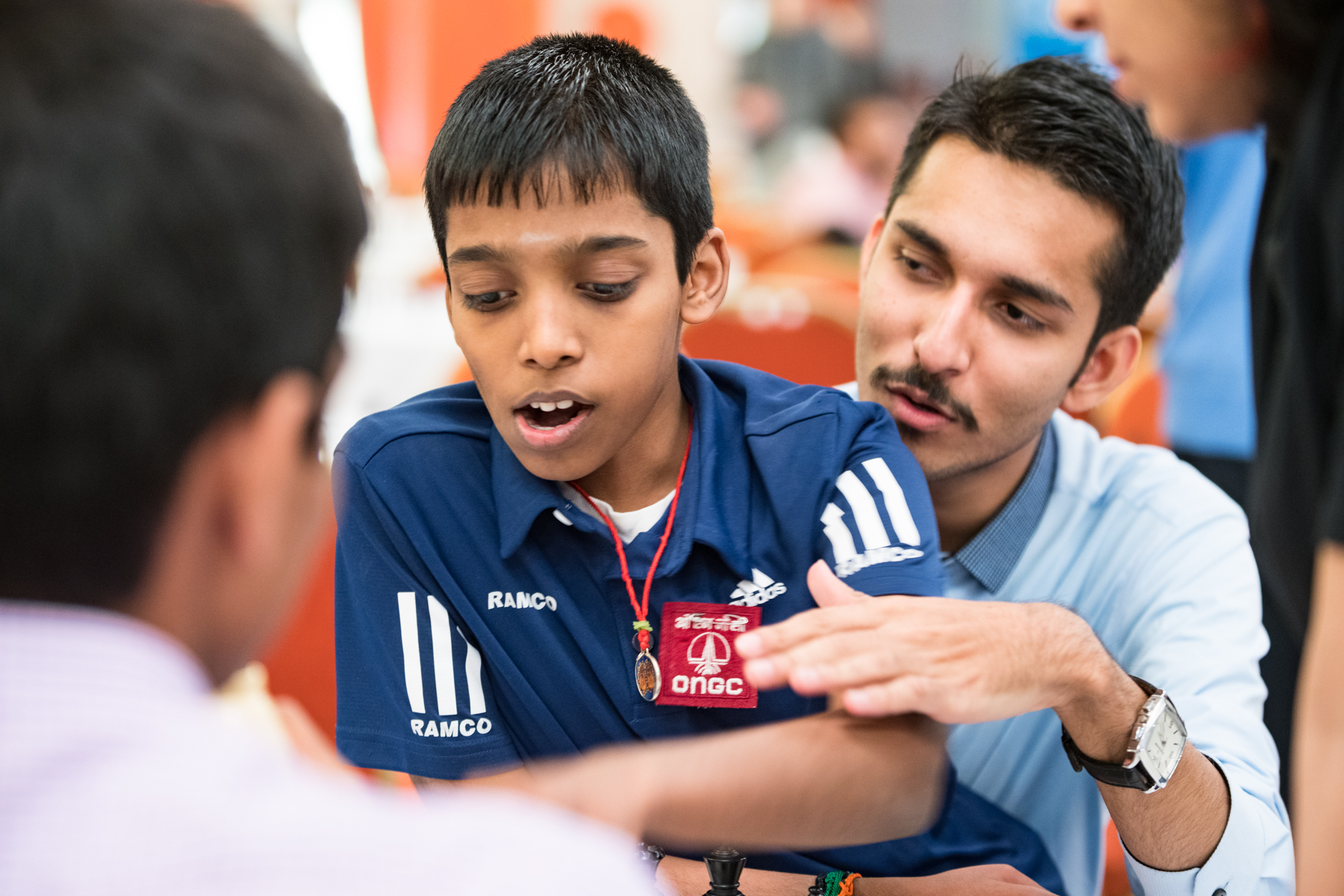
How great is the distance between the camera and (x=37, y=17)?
57cm

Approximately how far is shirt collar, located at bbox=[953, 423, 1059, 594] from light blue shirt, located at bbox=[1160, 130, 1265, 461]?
118 centimetres

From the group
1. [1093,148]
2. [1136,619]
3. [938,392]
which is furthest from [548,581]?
[1093,148]

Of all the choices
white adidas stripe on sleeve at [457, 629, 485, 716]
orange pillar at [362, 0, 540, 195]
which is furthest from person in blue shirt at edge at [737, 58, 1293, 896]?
orange pillar at [362, 0, 540, 195]

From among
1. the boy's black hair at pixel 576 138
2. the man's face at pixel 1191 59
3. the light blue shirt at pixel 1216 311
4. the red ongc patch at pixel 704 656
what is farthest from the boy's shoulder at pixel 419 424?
the light blue shirt at pixel 1216 311

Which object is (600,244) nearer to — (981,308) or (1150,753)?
(981,308)

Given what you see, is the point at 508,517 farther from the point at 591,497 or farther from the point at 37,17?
the point at 37,17

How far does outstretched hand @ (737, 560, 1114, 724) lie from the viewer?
41.6 inches

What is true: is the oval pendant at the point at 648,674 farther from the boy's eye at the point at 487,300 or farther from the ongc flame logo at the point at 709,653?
the boy's eye at the point at 487,300

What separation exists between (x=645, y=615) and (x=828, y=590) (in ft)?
0.87

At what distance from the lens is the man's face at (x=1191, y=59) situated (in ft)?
3.28

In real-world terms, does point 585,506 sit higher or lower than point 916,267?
lower

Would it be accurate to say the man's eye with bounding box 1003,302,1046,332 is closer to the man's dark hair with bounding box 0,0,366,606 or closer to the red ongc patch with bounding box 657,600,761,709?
the red ongc patch with bounding box 657,600,761,709

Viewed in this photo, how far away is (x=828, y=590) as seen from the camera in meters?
1.16

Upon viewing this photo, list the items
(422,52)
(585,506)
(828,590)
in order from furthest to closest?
(422,52)
(585,506)
(828,590)
